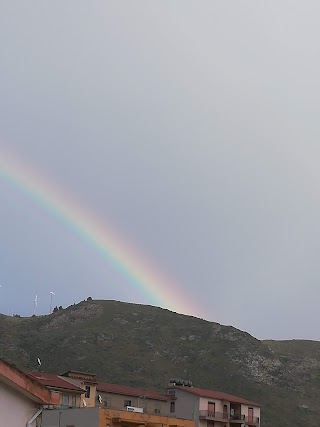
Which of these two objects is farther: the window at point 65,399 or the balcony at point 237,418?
the balcony at point 237,418

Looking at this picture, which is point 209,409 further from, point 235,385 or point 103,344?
point 103,344

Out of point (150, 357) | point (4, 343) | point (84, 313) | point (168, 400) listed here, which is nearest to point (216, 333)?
point (150, 357)

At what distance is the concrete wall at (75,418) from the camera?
58.8m

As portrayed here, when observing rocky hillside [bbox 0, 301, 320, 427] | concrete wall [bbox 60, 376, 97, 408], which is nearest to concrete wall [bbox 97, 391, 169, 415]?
concrete wall [bbox 60, 376, 97, 408]

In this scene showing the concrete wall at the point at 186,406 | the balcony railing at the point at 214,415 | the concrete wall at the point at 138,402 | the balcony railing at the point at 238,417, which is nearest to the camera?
the concrete wall at the point at 186,406

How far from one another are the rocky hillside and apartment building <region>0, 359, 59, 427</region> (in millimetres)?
122742

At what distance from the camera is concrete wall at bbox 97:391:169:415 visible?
9562cm

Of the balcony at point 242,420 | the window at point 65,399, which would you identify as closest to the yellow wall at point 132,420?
the window at point 65,399

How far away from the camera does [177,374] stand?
157 metres

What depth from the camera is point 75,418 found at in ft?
196

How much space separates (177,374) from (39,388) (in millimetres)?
145120

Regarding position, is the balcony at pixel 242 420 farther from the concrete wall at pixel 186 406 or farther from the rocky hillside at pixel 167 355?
the rocky hillside at pixel 167 355

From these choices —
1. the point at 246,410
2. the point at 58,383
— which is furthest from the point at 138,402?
the point at 58,383

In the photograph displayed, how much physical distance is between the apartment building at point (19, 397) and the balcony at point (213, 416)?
269 ft
